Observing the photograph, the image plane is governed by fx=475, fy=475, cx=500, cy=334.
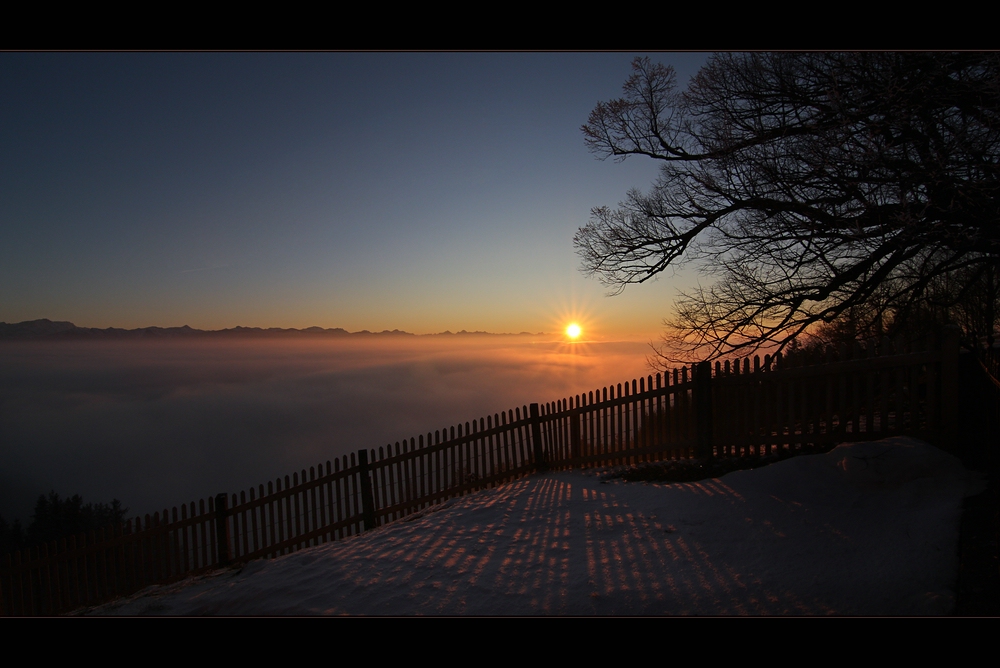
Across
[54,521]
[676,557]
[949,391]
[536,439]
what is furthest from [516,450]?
[54,521]

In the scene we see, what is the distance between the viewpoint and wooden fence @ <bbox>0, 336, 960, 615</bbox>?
19.9 feet

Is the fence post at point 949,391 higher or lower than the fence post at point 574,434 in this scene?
higher

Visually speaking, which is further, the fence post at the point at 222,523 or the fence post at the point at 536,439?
the fence post at the point at 536,439

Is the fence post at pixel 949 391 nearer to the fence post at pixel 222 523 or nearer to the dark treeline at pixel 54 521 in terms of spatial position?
the fence post at pixel 222 523

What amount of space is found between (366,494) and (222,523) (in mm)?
2019

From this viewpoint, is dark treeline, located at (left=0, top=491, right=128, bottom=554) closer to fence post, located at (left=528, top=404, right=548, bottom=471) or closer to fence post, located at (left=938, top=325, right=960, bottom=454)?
fence post, located at (left=528, top=404, right=548, bottom=471)

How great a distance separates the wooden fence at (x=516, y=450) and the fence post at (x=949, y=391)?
1 centimetres

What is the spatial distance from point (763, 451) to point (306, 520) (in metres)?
6.99

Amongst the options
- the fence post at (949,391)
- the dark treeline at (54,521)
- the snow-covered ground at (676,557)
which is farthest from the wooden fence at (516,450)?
the dark treeline at (54,521)

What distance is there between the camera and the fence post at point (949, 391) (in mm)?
5488

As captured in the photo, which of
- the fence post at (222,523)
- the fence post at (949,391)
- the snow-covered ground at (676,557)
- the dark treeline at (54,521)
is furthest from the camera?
the dark treeline at (54,521)

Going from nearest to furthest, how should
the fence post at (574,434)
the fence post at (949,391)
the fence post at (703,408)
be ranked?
the fence post at (949,391) < the fence post at (703,408) < the fence post at (574,434)

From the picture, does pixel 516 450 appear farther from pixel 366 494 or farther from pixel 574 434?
pixel 366 494
